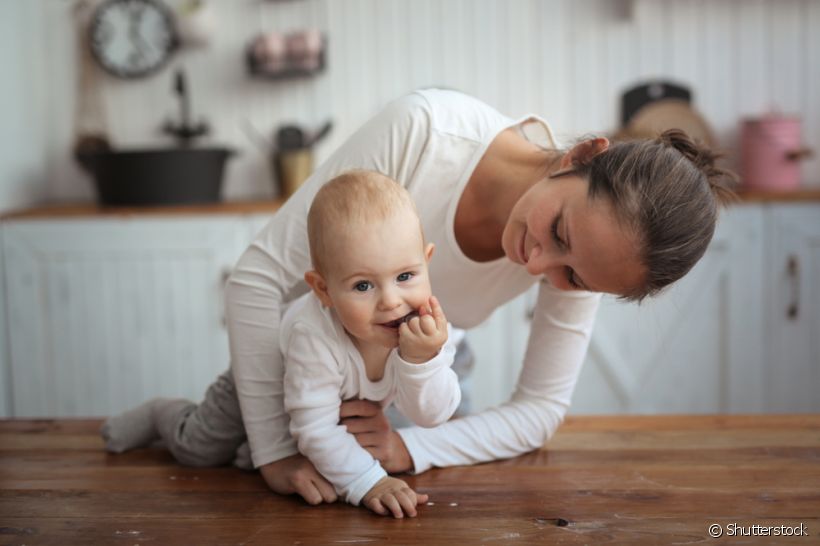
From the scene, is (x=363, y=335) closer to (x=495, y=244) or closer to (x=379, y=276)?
(x=379, y=276)

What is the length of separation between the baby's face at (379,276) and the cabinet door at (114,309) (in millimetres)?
1825

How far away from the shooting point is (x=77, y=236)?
9.87 feet

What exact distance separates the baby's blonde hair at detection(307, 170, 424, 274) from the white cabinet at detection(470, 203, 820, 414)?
1.80 m

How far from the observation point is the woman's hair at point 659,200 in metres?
1.25

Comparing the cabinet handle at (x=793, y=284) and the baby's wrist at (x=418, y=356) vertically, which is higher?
the baby's wrist at (x=418, y=356)

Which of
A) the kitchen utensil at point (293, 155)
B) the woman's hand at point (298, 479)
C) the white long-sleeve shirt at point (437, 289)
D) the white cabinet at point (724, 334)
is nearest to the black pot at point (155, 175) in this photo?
the kitchen utensil at point (293, 155)

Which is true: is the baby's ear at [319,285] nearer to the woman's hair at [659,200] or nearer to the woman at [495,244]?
the woman at [495,244]

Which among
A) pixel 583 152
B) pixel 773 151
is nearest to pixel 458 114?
pixel 583 152

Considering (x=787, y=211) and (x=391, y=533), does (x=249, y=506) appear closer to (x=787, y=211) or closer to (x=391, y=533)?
(x=391, y=533)

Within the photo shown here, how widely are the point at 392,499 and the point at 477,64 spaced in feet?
7.88

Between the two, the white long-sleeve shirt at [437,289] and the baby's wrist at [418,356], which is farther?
the white long-sleeve shirt at [437,289]

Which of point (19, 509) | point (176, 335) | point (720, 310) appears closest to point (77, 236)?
point (176, 335)

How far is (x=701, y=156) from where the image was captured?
53.2 inches

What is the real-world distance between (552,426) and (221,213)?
1693 mm
